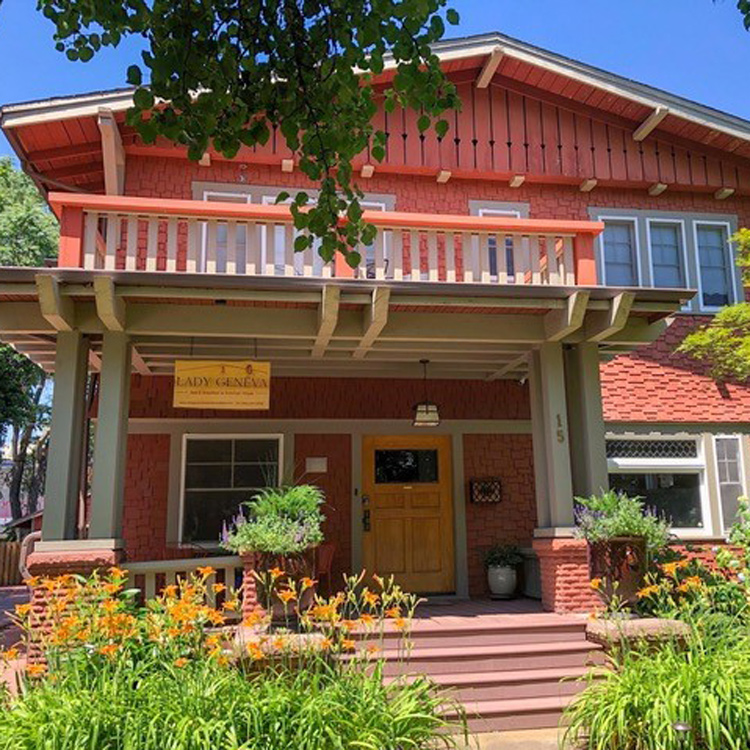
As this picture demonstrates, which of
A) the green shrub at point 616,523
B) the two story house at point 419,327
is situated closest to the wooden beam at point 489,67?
the two story house at point 419,327

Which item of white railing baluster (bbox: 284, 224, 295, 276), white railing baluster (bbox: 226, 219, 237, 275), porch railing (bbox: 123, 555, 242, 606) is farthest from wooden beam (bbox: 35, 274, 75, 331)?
porch railing (bbox: 123, 555, 242, 606)

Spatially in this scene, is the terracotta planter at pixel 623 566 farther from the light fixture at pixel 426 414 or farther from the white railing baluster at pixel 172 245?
the white railing baluster at pixel 172 245

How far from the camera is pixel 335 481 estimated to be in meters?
9.59

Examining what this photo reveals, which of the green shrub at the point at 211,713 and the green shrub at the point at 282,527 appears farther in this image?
the green shrub at the point at 282,527

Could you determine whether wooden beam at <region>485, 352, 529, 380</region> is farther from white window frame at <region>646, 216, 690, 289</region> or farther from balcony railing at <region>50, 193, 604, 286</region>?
white window frame at <region>646, 216, 690, 289</region>

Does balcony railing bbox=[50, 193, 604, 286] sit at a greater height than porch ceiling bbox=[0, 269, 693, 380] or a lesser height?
greater

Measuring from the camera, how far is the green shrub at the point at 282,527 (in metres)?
6.39

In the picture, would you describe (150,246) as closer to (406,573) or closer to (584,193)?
(406,573)

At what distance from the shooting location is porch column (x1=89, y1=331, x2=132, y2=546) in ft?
21.7

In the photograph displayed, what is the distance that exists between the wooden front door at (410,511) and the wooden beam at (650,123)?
4.95m

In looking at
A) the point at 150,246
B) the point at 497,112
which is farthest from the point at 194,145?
the point at 497,112

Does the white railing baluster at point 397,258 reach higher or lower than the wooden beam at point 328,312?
higher

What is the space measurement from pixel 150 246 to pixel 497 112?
5.68 m

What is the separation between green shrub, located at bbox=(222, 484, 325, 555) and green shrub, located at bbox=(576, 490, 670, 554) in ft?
7.93
